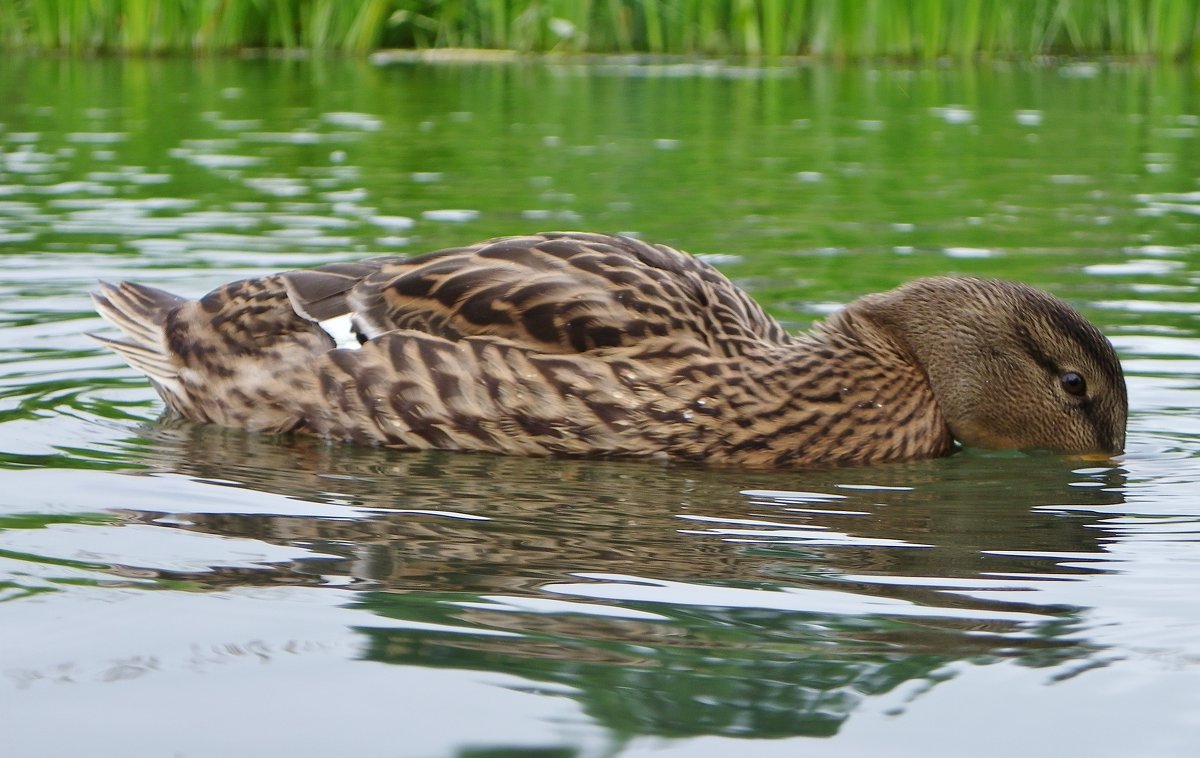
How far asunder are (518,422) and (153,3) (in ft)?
54.9

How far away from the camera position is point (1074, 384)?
6148 millimetres

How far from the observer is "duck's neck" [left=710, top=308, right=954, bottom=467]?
19.6 ft

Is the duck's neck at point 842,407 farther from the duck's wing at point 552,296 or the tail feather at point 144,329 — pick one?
the tail feather at point 144,329

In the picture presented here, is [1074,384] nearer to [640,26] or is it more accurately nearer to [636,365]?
[636,365]

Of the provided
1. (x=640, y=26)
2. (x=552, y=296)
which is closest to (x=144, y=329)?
(x=552, y=296)

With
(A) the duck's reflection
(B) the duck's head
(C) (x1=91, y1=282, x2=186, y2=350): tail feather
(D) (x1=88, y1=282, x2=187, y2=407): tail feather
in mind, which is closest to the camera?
(A) the duck's reflection

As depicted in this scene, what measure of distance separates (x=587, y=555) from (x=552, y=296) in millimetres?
1749

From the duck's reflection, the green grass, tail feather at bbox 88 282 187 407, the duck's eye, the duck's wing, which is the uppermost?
the green grass

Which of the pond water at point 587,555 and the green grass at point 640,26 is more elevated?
the green grass at point 640,26

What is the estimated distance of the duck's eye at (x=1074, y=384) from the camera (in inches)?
242

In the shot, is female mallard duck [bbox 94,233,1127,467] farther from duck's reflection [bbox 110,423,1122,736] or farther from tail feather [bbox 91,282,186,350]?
tail feather [bbox 91,282,186,350]

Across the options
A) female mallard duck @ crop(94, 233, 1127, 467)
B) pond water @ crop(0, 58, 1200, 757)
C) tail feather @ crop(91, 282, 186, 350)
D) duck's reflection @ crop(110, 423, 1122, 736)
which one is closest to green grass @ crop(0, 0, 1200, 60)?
pond water @ crop(0, 58, 1200, 757)

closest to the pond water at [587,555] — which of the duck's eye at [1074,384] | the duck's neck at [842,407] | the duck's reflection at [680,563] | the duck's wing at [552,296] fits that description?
the duck's reflection at [680,563]

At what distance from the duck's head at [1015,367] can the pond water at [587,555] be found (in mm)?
133
